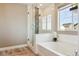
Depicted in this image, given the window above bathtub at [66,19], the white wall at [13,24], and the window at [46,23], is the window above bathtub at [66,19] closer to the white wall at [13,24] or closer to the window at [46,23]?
the window at [46,23]

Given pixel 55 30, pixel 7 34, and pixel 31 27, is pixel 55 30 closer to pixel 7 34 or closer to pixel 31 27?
pixel 31 27

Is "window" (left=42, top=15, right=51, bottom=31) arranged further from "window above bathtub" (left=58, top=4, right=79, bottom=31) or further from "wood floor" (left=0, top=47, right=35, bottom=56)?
"wood floor" (left=0, top=47, right=35, bottom=56)

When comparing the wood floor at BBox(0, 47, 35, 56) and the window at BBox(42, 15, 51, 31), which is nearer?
the wood floor at BBox(0, 47, 35, 56)

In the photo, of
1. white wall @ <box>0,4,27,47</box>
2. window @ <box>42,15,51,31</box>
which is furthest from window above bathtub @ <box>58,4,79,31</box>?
white wall @ <box>0,4,27,47</box>

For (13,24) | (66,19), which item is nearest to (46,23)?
(66,19)

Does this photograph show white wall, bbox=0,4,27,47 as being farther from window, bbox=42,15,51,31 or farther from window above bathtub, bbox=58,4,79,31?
window above bathtub, bbox=58,4,79,31

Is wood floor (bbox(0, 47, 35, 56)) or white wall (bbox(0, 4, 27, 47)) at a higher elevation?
white wall (bbox(0, 4, 27, 47))

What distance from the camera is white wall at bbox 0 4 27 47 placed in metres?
1.22

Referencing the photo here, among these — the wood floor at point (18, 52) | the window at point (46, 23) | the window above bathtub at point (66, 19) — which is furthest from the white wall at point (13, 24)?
the window above bathtub at point (66, 19)

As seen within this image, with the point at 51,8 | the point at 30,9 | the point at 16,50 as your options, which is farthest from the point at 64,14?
the point at 16,50

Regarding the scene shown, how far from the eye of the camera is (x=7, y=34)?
→ 1.25 metres

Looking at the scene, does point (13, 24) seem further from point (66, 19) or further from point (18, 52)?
point (66, 19)

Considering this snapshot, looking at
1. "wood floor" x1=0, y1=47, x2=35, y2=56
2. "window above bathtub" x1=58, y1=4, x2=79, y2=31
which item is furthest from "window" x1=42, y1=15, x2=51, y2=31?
"wood floor" x1=0, y1=47, x2=35, y2=56

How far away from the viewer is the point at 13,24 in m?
1.30
